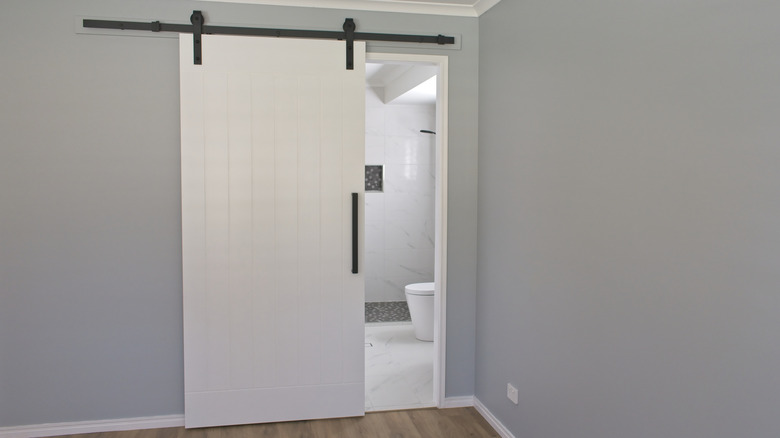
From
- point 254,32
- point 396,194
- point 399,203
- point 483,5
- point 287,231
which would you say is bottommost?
point 287,231

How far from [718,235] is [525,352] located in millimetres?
1361

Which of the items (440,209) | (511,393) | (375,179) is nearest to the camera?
(511,393)

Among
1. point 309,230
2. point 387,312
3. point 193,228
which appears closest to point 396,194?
point 387,312

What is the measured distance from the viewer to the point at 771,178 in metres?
1.45

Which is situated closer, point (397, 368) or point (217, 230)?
point (217, 230)

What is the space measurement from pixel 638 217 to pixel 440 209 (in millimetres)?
1548

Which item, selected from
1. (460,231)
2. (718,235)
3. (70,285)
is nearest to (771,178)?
(718,235)

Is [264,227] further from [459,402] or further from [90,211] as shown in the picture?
[459,402]

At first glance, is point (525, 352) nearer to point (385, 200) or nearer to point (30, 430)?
point (30, 430)

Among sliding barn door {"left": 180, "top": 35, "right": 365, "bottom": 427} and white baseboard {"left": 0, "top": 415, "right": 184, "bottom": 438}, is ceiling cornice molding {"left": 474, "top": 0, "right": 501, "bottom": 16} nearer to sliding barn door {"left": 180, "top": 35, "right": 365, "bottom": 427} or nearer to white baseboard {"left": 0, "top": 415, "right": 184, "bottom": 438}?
sliding barn door {"left": 180, "top": 35, "right": 365, "bottom": 427}

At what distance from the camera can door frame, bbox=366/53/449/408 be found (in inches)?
132

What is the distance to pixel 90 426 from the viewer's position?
3.07 metres

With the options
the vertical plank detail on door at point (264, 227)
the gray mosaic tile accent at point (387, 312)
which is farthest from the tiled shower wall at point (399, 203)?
the vertical plank detail on door at point (264, 227)

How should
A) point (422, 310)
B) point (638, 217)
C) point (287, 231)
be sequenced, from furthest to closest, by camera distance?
point (422, 310)
point (287, 231)
point (638, 217)
